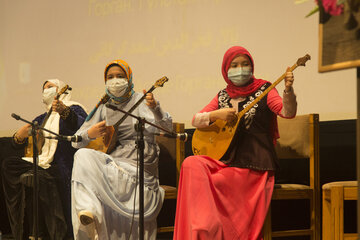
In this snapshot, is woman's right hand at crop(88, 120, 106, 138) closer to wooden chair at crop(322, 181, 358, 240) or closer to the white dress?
the white dress

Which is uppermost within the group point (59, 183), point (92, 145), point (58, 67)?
point (58, 67)

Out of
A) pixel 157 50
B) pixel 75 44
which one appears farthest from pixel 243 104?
pixel 75 44

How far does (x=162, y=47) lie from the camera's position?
4.48 meters

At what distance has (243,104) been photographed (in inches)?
124

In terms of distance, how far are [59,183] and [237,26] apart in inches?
69.6

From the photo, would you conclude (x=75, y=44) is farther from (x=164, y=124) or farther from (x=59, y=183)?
(x=164, y=124)

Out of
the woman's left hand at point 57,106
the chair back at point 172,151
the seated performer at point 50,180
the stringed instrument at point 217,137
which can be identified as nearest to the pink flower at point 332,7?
the stringed instrument at point 217,137

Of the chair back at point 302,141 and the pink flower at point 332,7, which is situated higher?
the pink flower at point 332,7

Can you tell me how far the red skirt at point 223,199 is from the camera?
2861 mm

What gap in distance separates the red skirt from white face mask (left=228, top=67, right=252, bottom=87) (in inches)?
19.9

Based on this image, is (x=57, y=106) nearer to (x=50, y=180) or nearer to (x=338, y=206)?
(x=50, y=180)

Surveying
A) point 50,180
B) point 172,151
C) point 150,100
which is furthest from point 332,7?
point 50,180

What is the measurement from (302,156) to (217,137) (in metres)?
0.58

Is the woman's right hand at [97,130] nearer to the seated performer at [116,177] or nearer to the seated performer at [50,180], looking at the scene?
the seated performer at [116,177]
